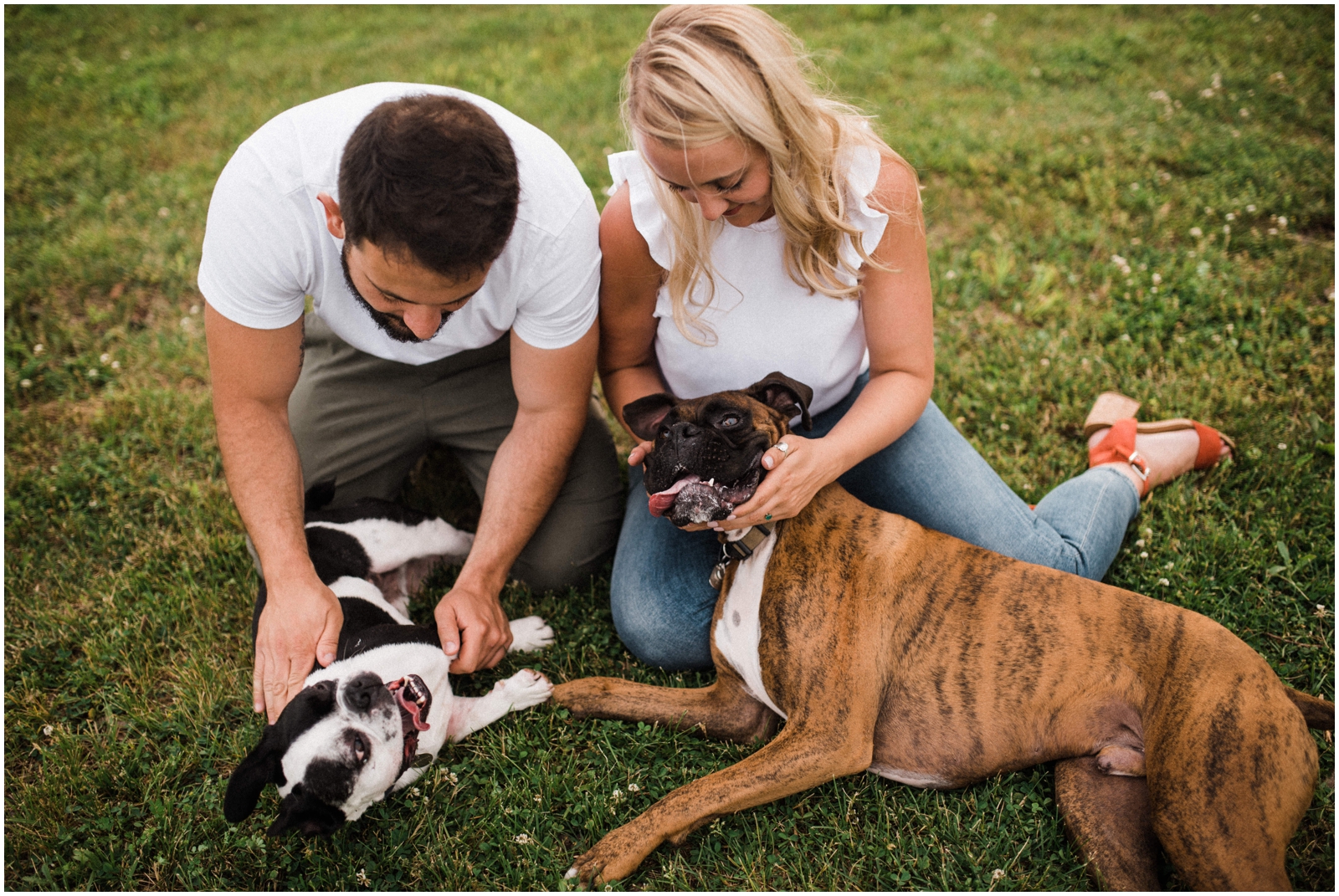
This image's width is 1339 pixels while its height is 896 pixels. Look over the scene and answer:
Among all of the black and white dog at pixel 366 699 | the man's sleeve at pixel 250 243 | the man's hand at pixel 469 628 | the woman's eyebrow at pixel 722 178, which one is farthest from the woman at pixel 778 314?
the man's sleeve at pixel 250 243

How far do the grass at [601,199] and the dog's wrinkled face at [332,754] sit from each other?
8.4 inches

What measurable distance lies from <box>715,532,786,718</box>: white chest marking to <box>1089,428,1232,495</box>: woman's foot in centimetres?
184

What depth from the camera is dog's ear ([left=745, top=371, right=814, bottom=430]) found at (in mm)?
3090

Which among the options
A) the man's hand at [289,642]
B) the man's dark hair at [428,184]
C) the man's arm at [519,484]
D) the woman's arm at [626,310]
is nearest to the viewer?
the man's dark hair at [428,184]

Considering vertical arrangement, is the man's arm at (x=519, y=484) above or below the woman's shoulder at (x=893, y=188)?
below

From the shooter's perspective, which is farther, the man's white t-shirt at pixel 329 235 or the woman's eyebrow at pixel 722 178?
the man's white t-shirt at pixel 329 235

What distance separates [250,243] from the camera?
290cm

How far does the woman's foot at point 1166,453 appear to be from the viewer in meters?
3.90

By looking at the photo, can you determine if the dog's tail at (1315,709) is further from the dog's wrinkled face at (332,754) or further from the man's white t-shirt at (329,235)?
the dog's wrinkled face at (332,754)

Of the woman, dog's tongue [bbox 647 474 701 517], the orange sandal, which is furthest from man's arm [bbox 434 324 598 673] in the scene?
the orange sandal

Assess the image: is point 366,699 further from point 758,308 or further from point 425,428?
point 758,308

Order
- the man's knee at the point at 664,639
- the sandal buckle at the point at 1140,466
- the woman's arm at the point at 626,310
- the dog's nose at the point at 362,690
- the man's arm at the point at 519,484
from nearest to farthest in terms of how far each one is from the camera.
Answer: the dog's nose at the point at 362,690
the woman's arm at the point at 626,310
the man's arm at the point at 519,484
the man's knee at the point at 664,639
the sandal buckle at the point at 1140,466

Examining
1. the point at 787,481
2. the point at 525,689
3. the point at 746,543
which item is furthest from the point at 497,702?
the point at 787,481

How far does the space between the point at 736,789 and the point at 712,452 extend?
1.10 metres
